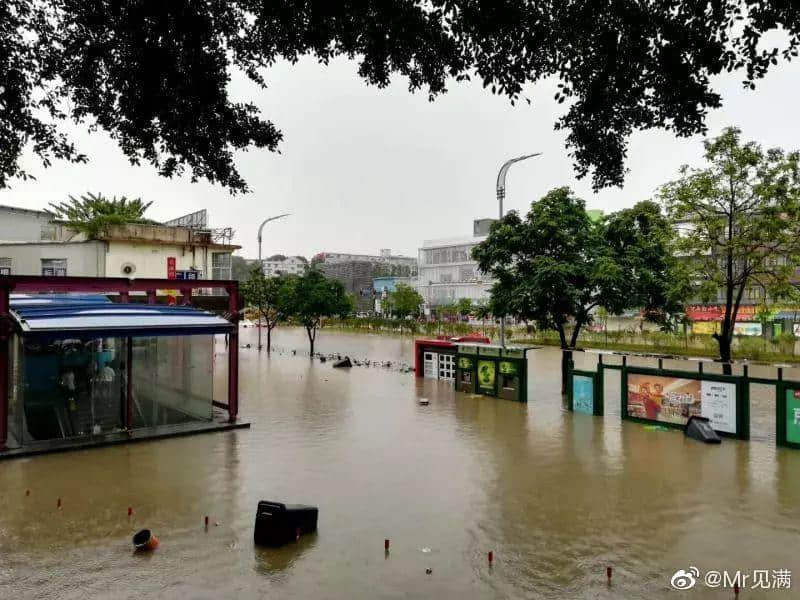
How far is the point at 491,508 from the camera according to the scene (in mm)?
10578

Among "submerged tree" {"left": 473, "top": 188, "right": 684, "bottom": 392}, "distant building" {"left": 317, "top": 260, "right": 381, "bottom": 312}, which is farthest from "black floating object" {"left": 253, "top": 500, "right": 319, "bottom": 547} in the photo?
Answer: "distant building" {"left": 317, "top": 260, "right": 381, "bottom": 312}

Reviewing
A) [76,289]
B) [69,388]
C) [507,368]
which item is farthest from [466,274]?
[69,388]

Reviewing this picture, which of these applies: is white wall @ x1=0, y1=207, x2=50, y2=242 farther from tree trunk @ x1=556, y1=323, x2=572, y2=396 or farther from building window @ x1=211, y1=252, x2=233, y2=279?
tree trunk @ x1=556, y1=323, x2=572, y2=396

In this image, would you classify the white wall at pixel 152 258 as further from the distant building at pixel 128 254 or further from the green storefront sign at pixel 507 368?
the green storefront sign at pixel 507 368

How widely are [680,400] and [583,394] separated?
3.41 metres

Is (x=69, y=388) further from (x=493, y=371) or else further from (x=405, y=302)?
(x=405, y=302)

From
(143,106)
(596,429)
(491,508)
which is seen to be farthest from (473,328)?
(143,106)

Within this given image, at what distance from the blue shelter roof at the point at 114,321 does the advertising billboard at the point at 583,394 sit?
1118cm

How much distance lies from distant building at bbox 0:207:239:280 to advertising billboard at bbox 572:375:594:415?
25.2 meters

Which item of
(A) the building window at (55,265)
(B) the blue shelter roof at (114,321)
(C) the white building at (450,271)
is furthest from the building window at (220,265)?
(C) the white building at (450,271)

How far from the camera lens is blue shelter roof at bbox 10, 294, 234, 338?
1402 cm

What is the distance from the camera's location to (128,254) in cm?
3597

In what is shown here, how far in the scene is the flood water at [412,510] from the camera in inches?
308

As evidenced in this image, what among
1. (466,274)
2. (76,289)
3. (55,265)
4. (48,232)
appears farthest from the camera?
(466,274)
